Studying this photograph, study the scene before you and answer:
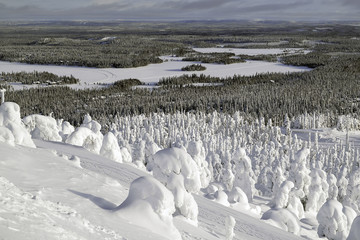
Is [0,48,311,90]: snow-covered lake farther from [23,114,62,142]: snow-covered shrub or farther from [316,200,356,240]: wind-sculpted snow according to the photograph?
[316,200,356,240]: wind-sculpted snow

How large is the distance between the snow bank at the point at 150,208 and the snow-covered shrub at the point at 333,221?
18.7 feet

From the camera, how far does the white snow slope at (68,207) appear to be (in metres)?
4.18

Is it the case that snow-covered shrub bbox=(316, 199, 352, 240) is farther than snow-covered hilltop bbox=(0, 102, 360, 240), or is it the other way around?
snow-covered shrub bbox=(316, 199, 352, 240)

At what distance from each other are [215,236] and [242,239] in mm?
563

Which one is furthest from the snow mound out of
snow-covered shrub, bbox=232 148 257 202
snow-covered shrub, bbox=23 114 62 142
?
snow-covered shrub, bbox=232 148 257 202

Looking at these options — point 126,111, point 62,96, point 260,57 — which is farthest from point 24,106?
point 260,57

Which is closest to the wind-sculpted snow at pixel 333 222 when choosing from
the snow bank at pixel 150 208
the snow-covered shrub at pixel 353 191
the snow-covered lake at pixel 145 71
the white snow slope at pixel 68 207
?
the white snow slope at pixel 68 207

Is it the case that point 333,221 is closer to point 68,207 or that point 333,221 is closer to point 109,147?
point 109,147

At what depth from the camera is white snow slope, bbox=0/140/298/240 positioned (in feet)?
13.7

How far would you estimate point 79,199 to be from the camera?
5332 mm

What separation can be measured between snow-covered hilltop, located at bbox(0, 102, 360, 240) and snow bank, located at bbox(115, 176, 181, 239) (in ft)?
0.04

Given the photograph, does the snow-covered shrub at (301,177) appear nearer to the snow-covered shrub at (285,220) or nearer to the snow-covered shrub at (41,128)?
the snow-covered shrub at (285,220)

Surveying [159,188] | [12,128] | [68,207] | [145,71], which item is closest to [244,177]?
[12,128]

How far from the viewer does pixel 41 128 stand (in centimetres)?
1139
